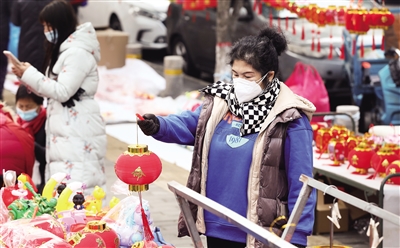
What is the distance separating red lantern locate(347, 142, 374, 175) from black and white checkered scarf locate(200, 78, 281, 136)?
260 centimetres

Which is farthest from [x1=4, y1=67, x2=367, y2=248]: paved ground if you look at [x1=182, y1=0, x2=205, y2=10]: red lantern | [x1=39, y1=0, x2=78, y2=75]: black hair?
[x1=182, y1=0, x2=205, y2=10]: red lantern

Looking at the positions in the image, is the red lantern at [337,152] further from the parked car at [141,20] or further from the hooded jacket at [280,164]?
the parked car at [141,20]

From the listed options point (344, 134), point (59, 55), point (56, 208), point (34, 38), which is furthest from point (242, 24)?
point (56, 208)

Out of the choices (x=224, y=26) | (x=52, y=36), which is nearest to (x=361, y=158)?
(x=52, y=36)

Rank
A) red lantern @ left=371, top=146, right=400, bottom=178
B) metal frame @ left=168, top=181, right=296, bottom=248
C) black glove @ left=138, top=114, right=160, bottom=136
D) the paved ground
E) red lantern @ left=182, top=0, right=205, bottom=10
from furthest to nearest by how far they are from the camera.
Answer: red lantern @ left=182, top=0, right=205, bottom=10 → the paved ground → red lantern @ left=371, top=146, right=400, bottom=178 → black glove @ left=138, top=114, right=160, bottom=136 → metal frame @ left=168, top=181, right=296, bottom=248

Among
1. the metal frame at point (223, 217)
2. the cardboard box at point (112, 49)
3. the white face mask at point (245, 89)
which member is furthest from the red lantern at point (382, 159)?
the cardboard box at point (112, 49)

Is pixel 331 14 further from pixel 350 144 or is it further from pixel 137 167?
pixel 137 167

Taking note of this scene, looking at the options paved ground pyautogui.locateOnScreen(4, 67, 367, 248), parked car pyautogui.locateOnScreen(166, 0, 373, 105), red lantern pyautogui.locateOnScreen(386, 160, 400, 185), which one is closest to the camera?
red lantern pyautogui.locateOnScreen(386, 160, 400, 185)

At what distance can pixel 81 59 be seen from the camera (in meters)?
5.78

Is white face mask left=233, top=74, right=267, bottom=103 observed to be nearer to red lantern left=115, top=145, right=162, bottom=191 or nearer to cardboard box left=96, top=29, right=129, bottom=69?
red lantern left=115, top=145, right=162, bottom=191

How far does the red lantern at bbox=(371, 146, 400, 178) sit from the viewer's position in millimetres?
6116

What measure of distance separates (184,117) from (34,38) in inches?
221

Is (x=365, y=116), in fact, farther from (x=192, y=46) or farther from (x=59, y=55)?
(x=59, y=55)

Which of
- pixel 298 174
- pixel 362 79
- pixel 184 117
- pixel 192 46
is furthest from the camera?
pixel 192 46
